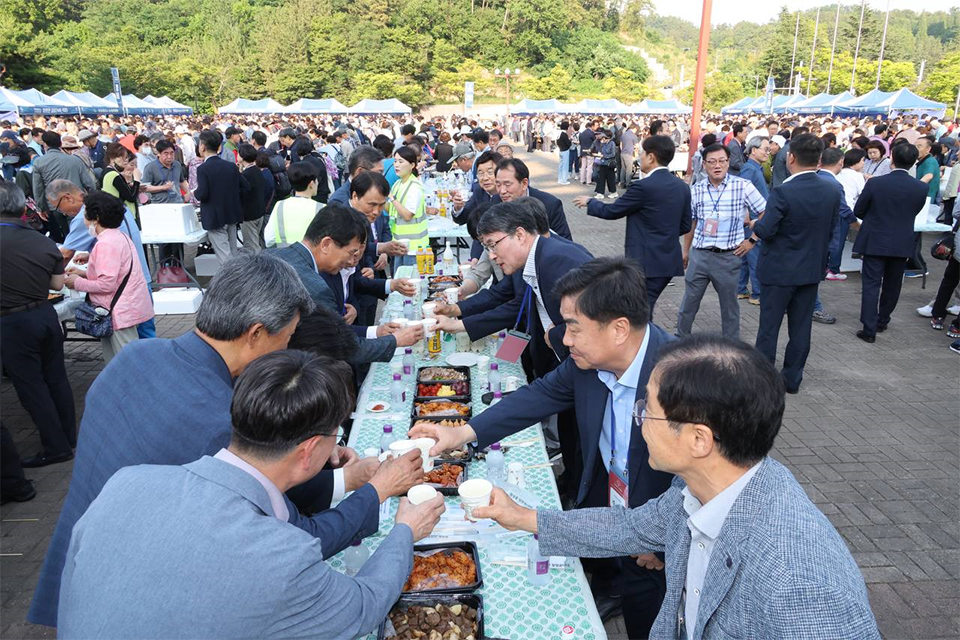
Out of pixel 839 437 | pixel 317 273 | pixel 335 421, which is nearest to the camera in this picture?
pixel 335 421

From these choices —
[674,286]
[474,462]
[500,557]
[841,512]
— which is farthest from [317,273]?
[674,286]

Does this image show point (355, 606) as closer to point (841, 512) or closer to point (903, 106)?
point (841, 512)

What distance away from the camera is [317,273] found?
346 cm

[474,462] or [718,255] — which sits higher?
[718,255]

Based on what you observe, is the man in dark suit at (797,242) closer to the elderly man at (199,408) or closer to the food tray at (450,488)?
the food tray at (450,488)

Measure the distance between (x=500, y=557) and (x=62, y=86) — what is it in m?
50.0

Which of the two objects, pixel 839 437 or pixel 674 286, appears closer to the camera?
pixel 839 437

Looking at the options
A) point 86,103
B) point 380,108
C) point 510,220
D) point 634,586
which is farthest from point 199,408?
point 380,108

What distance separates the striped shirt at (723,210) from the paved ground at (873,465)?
1.58 metres

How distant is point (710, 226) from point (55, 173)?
819cm

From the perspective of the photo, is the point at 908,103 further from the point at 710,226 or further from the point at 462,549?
the point at 462,549

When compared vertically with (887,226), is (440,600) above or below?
below

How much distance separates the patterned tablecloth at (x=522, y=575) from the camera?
1905 mm

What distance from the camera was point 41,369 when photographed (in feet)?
14.3
